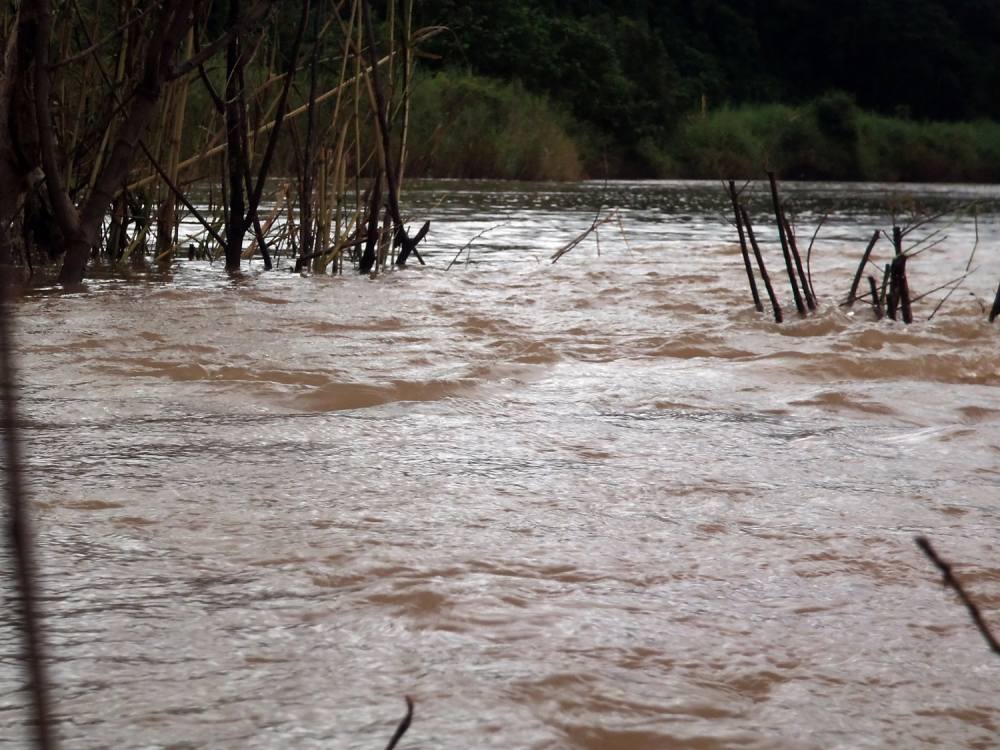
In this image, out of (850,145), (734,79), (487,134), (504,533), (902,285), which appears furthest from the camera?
(734,79)

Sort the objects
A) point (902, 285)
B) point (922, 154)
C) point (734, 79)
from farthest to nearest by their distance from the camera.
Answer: point (734, 79) < point (922, 154) < point (902, 285)

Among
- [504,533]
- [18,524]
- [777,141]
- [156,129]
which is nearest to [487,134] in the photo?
[777,141]

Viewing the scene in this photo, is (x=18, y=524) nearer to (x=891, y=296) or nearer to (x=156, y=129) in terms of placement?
(x=891, y=296)

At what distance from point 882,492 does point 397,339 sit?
175 cm

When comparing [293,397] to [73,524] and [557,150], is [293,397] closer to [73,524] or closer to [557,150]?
[73,524]

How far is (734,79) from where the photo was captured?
A: 38688 millimetres

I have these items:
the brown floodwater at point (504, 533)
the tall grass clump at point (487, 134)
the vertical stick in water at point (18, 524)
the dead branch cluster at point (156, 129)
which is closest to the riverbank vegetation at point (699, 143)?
the tall grass clump at point (487, 134)

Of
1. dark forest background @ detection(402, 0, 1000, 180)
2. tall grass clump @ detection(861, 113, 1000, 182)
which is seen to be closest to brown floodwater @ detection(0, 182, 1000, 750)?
dark forest background @ detection(402, 0, 1000, 180)

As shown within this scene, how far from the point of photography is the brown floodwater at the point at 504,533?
1209mm

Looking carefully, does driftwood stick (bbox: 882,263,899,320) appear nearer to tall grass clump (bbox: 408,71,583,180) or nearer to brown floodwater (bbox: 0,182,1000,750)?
brown floodwater (bbox: 0,182,1000,750)

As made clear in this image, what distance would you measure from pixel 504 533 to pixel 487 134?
15.7m

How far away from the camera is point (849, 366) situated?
3215mm

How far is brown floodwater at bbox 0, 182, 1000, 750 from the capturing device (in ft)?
3.97

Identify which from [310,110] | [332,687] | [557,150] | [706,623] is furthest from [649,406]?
[557,150]
